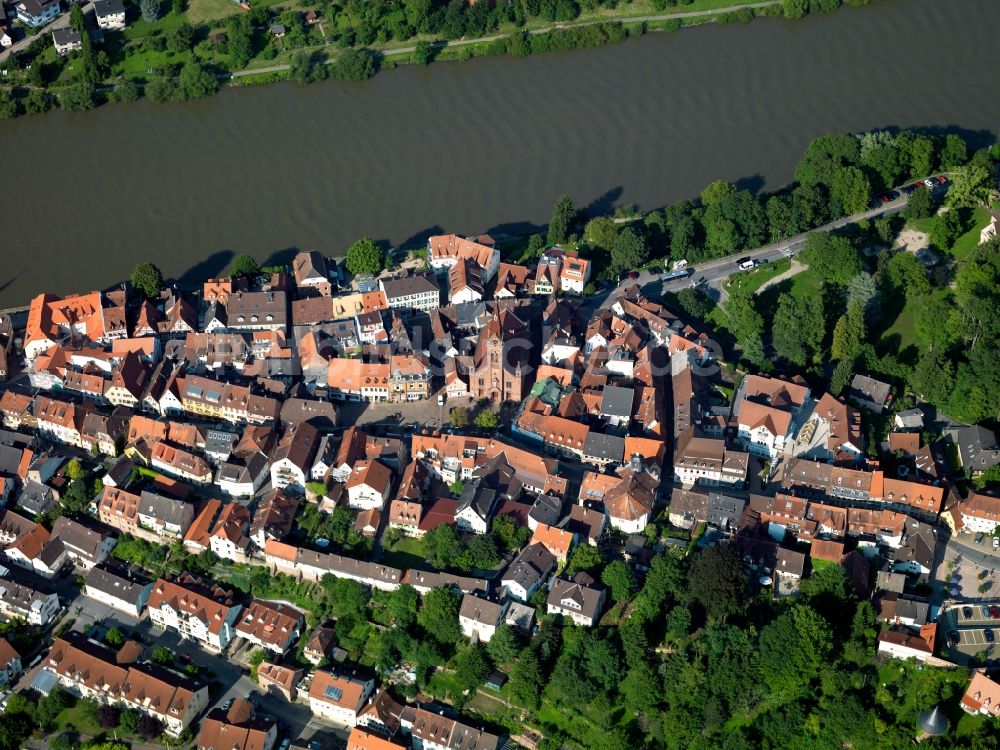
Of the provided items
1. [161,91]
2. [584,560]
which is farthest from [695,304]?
[161,91]

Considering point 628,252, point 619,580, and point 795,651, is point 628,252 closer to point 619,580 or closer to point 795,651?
point 619,580

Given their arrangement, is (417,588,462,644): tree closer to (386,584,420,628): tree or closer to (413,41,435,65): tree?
(386,584,420,628): tree

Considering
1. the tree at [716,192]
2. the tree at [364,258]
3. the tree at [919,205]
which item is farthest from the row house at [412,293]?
the tree at [919,205]

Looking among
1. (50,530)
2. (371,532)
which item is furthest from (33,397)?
(371,532)

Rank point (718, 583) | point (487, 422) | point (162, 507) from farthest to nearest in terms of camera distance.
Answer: point (487, 422)
point (162, 507)
point (718, 583)

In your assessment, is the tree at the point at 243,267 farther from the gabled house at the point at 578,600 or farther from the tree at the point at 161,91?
the gabled house at the point at 578,600

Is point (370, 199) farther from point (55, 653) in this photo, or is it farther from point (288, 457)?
Answer: point (55, 653)
